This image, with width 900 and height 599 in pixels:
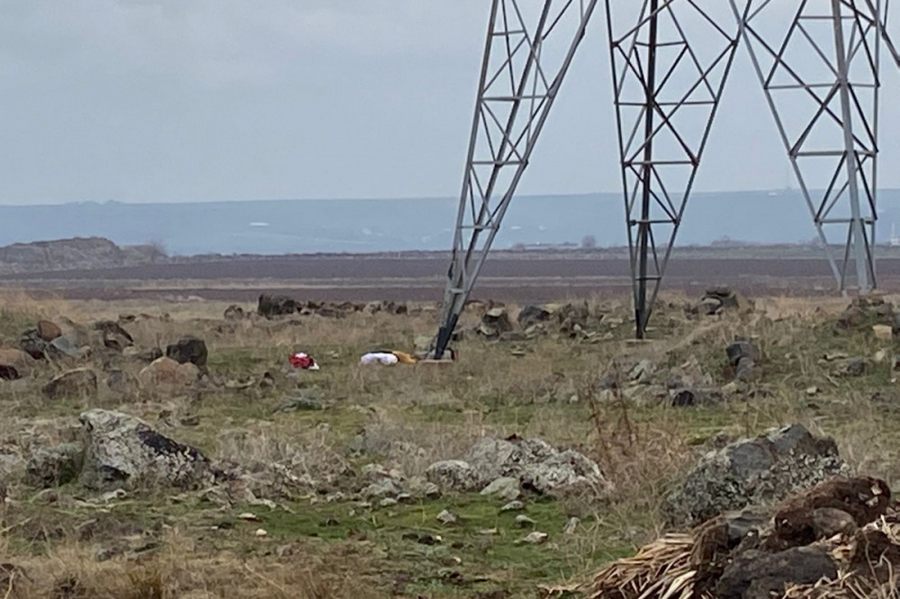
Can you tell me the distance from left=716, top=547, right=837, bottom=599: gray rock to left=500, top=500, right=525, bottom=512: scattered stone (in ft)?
13.9

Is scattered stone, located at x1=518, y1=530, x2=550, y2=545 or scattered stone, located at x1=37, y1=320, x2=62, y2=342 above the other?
scattered stone, located at x1=37, y1=320, x2=62, y2=342

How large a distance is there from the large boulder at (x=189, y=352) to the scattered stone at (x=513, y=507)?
1145 cm

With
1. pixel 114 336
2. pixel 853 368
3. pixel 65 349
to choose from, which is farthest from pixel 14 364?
pixel 853 368

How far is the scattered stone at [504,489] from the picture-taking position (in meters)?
10.4

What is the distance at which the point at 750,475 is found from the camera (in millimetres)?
8758

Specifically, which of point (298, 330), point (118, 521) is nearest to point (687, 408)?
point (118, 521)

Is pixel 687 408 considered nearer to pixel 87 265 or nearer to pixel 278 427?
pixel 278 427

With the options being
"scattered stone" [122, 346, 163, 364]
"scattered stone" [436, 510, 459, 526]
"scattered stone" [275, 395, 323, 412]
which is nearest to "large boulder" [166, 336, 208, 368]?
"scattered stone" [122, 346, 163, 364]

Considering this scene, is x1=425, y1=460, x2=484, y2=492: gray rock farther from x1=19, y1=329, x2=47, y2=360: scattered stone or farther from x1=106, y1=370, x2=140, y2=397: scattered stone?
x1=19, y1=329, x2=47, y2=360: scattered stone

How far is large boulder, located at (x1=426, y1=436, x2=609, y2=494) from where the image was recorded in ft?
34.1

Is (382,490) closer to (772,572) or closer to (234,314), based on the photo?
(772,572)

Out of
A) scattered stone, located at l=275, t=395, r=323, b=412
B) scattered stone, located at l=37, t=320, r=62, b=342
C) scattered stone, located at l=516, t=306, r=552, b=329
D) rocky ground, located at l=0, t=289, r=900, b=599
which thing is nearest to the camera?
rocky ground, located at l=0, t=289, r=900, b=599

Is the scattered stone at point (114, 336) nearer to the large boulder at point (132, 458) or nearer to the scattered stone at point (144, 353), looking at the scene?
the scattered stone at point (144, 353)

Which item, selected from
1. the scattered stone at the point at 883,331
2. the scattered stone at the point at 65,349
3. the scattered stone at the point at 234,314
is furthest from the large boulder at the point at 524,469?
the scattered stone at the point at 234,314
